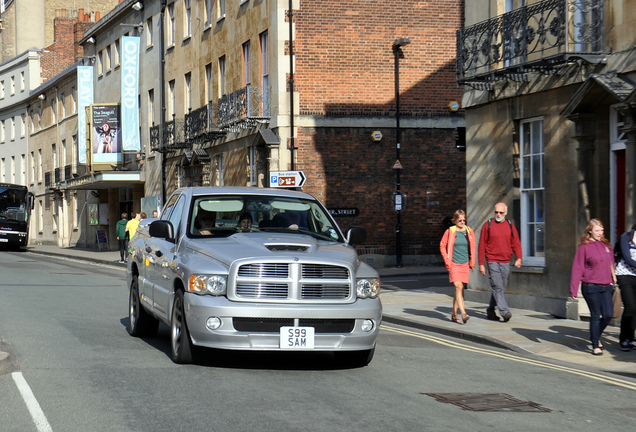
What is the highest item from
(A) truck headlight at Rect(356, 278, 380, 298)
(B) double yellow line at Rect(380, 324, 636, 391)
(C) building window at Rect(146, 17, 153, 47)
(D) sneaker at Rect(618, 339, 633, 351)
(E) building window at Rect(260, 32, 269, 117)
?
(C) building window at Rect(146, 17, 153, 47)

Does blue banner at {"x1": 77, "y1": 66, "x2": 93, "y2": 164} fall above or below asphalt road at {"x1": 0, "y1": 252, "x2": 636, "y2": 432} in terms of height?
above

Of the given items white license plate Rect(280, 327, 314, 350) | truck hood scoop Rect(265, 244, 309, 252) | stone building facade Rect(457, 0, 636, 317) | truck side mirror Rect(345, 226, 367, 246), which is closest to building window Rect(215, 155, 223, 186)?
stone building facade Rect(457, 0, 636, 317)

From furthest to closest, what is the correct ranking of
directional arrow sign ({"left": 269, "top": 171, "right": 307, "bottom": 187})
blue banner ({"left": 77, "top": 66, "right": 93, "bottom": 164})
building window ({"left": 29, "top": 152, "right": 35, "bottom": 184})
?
building window ({"left": 29, "top": 152, "right": 35, "bottom": 184}) → blue banner ({"left": 77, "top": 66, "right": 93, "bottom": 164}) → directional arrow sign ({"left": 269, "top": 171, "right": 307, "bottom": 187})

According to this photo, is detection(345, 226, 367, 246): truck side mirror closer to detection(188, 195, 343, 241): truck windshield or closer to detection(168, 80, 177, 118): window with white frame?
detection(188, 195, 343, 241): truck windshield

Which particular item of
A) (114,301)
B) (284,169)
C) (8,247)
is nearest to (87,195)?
(8,247)

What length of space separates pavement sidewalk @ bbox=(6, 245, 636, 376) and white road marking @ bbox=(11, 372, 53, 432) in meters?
6.38

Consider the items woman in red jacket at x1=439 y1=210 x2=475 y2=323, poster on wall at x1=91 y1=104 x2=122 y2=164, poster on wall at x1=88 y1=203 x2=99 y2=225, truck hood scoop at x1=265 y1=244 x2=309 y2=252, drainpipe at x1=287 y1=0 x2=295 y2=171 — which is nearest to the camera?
truck hood scoop at x1=265 y1=244 x2=309 y2=252

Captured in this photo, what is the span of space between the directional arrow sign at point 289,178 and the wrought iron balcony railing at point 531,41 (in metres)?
7.48

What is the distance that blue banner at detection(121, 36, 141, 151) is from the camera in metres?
42.3

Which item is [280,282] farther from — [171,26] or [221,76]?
[171,26]

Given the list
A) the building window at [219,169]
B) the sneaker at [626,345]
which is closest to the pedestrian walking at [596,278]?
the sneaker at [626,345]

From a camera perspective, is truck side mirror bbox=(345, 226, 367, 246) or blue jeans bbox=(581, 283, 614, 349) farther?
blue jeans bbox=(581, 283, 614, 349)

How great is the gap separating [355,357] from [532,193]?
27.4 feet

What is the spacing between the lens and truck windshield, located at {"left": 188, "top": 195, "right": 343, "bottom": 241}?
10359mm
